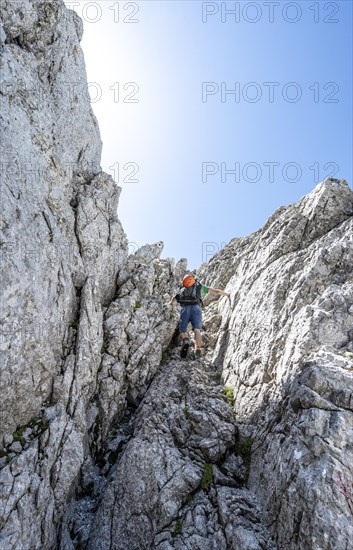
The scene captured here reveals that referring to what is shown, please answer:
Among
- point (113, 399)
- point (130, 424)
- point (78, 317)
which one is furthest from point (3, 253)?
point (130, 424)

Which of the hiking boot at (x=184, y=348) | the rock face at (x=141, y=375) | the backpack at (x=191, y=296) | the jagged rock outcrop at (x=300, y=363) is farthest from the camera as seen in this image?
the backpack at (x=191, y=296)

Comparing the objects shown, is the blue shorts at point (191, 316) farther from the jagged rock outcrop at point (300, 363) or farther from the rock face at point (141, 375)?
the jagged rock outcrop at point (300, 363)

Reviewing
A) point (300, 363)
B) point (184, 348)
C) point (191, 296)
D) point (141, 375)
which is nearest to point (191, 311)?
point (191, 296)

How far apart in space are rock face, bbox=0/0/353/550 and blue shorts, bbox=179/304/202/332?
0.89 meters

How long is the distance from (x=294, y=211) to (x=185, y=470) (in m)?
16.6

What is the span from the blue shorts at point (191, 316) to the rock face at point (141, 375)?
889 millimetres

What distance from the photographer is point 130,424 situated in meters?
15.6

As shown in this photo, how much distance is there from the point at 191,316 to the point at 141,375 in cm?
474

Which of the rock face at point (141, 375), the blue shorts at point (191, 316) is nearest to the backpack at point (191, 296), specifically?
the blue shorts at point (191, 316)

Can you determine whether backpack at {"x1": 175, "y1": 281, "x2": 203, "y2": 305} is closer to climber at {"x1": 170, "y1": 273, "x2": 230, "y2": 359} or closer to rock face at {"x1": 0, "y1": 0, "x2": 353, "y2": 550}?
climber at {"x1": 170, "y1": 273, "x2": 230, "y2": 359}

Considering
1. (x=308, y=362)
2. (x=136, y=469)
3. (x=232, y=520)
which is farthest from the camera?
(x=136, y=469)

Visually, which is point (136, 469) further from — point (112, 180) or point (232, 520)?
point (112, 180)

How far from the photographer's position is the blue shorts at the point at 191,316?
19.3 meters

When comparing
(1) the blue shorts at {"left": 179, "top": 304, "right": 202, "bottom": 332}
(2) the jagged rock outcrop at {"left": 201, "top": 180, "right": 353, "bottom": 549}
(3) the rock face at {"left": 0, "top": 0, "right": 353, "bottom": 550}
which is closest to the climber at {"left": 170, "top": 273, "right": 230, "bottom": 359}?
(1) the blue shorts at {"left": 179, "top": 304, "right": 202, "bottom": 332}
